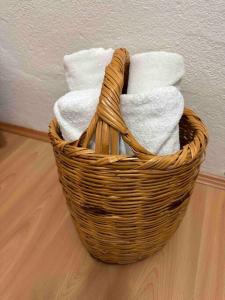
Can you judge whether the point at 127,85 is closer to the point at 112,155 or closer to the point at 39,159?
the point at 112,155

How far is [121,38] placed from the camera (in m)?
0.83

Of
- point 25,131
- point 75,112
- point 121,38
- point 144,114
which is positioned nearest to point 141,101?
point 144,114

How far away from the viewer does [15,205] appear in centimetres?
91

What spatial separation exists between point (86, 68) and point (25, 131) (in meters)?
0.61

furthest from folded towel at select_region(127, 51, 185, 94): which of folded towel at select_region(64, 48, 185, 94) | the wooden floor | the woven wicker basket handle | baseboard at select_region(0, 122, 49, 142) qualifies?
baseboard at select_region(0, 122, 49, 142)

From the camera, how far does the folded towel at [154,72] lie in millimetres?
629

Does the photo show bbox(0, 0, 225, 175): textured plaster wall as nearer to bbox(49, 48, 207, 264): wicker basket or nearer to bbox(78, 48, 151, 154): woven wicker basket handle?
bbox(49, 48, 207, 264): wicker basket

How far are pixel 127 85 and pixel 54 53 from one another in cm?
38

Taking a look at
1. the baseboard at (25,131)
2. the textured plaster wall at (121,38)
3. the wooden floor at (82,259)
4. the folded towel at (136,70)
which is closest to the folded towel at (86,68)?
the folded towel at (136,70)

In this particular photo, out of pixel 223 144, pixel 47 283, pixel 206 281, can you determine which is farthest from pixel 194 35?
pixel 47 283

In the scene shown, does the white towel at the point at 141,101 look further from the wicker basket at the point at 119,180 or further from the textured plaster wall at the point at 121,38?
the textured plaster wall at the point at 121,38

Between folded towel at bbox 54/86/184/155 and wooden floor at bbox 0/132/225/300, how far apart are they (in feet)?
1.10

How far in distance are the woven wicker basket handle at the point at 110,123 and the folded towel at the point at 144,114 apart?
58 millimetres

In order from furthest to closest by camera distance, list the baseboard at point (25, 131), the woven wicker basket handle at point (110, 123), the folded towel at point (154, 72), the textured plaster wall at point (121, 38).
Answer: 1. the baseboard at point (25, 131)
2. the textured plaster wall at point (121, 38)
3. the folded towel at point (154, 72)
4. the woven wicker basket handle at point (110, 123)
